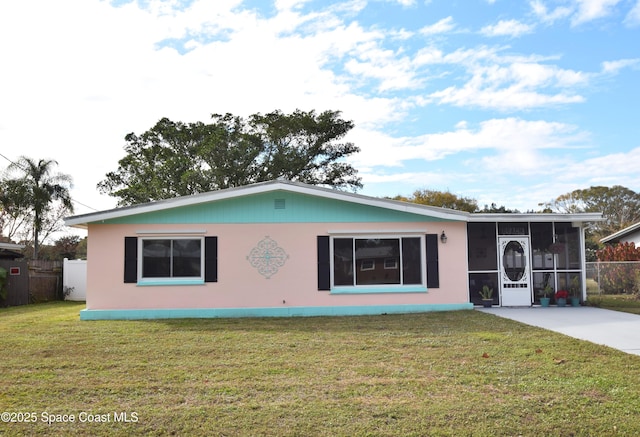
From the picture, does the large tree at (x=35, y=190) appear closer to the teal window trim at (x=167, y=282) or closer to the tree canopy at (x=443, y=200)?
the teal window trim at (x=167, y=282)

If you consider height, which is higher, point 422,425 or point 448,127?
point 448,127

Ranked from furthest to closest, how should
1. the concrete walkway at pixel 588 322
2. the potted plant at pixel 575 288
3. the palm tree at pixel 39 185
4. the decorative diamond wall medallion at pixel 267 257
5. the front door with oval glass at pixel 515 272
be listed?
the palm tree at pixel 39 185
the potted plant at pixel 575 288
the front door with oval glass at pixel 515 272
the decorative diamond wall medallion at pixel 267 257
the concrete walkway at pixel 588 322

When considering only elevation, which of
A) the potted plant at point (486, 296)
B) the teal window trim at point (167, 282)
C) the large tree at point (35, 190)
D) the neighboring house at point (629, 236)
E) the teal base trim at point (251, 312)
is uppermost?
the large tree at point (35, 190)

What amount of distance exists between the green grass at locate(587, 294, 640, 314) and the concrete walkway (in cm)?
66

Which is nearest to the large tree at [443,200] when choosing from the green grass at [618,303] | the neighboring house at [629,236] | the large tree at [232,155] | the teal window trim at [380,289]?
the large tree at [232,155]

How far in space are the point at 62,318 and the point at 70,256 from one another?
1732 cm

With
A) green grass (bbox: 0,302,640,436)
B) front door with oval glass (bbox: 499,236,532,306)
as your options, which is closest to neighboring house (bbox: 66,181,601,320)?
front door with oval glass (bbox: 499,236,532,306)

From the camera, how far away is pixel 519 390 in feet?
17.7

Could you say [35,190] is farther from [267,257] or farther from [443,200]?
[443,200]

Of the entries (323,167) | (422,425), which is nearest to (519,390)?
(422,425)

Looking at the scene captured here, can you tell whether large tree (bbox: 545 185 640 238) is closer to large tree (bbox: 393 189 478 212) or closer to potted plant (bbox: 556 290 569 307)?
A: large tree (bbox: 393 189 478 212)

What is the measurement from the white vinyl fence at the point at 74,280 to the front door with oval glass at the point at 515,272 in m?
14.1

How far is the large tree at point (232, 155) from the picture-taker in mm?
24688

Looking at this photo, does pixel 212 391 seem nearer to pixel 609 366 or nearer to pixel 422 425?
pixel 422 425
